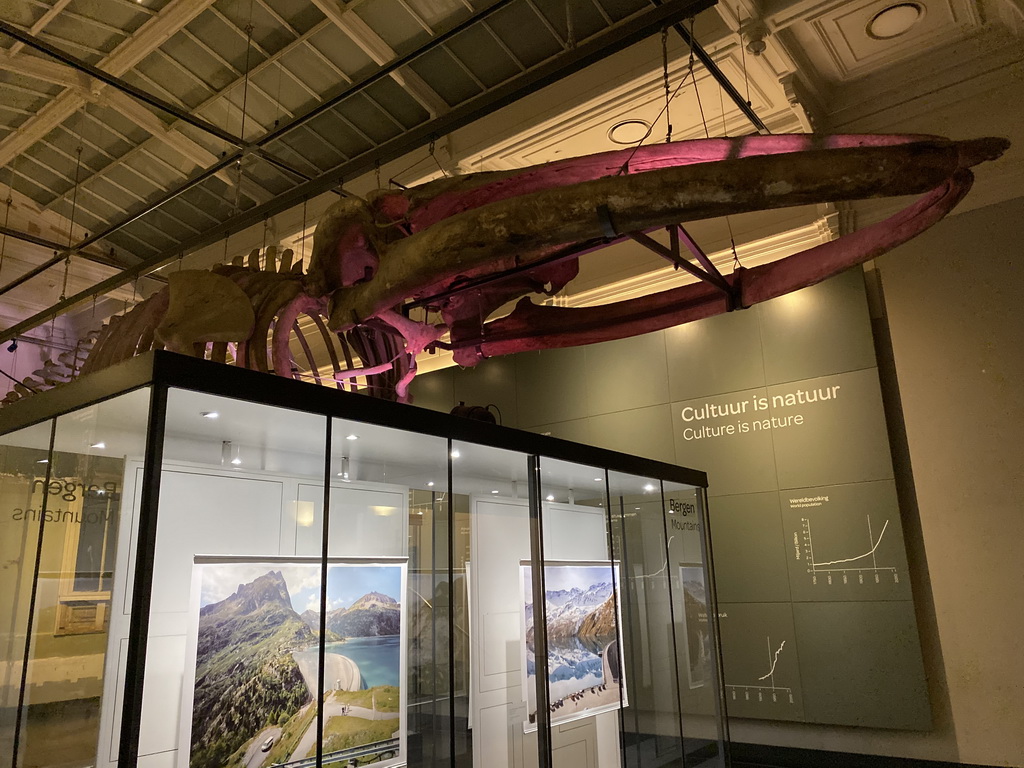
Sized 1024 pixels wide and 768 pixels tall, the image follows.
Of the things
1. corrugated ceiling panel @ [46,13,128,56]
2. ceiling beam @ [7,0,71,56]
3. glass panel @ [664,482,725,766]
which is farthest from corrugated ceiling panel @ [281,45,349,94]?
glass panel @ [664,482,725,766]

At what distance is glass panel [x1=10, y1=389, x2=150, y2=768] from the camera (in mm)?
2586

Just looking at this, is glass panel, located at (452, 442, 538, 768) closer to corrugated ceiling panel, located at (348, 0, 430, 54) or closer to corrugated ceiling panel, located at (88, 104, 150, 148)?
corrugated ceiling panel, located at (348, 0, 430, 54)

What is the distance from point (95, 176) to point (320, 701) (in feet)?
27.2

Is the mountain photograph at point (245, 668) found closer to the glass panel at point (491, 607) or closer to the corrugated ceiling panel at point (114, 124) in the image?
the glass panel at point (491, 607)

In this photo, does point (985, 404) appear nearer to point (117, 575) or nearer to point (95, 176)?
point (117, 575)

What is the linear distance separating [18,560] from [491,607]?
2.16m

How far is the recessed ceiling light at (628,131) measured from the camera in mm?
6559

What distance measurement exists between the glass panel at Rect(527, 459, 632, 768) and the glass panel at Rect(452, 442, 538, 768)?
0.65 ft

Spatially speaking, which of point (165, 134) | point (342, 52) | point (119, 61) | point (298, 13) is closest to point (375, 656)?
point (342, 52)

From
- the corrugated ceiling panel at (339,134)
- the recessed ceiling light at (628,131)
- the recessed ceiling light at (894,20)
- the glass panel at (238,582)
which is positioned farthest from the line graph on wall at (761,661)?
the corrugated ceiling panel at (339,134)

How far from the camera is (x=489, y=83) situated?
656 centimetres

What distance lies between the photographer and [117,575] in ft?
8.52

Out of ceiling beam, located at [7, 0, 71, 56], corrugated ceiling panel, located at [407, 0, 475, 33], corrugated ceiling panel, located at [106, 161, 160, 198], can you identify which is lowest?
corrugated ceiling panel, located at [407, 0, 475, 33]

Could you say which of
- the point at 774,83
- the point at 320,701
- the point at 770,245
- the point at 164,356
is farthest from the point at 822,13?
the point at 320,701
